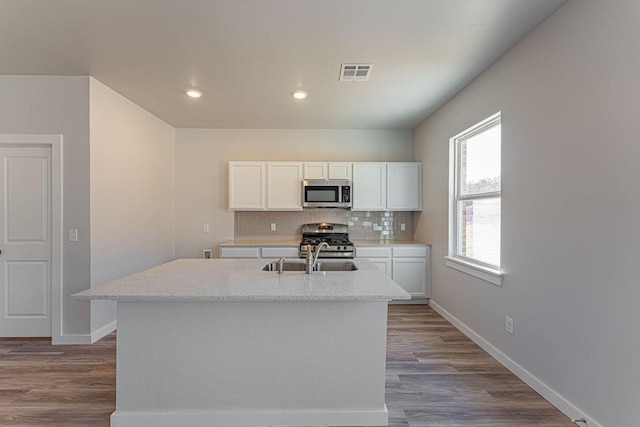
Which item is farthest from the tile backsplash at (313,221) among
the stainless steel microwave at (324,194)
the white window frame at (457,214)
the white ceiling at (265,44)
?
the white ceiling at (265,44)

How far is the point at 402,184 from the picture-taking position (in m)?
4.81

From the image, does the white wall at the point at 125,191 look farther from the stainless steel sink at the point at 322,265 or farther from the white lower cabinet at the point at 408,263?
the white lower cabinet at the point at 408,263

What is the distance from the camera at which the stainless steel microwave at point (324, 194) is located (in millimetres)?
4680

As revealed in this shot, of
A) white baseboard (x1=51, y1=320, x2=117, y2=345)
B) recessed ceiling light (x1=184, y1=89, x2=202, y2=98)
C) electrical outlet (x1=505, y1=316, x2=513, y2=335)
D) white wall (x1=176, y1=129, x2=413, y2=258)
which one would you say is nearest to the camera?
electrical outlet (x1=505, y1=316, x2=513, y2=335)

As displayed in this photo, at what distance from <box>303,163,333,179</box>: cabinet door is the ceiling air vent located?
1707 millimetres

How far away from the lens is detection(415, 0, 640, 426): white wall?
1.69 metres


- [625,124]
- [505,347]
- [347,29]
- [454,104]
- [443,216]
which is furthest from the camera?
[443,216]

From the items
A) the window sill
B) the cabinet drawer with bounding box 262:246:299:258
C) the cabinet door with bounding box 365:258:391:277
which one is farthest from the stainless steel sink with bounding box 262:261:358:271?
the cabinet door with bounding box 365:258:391:277

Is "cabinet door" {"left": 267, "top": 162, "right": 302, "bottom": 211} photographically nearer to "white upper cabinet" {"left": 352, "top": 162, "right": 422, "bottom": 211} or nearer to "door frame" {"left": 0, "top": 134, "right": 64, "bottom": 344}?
"white upper cabinet" {"left": 352, "top": 162, "right": 422, "bottom": 211}

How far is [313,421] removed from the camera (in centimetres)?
197

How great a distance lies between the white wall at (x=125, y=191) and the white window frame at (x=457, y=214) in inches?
148

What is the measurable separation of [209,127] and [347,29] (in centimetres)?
325

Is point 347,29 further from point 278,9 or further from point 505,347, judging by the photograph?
point 505,347

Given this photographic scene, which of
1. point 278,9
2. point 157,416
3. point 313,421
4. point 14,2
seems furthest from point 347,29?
point 157,416
